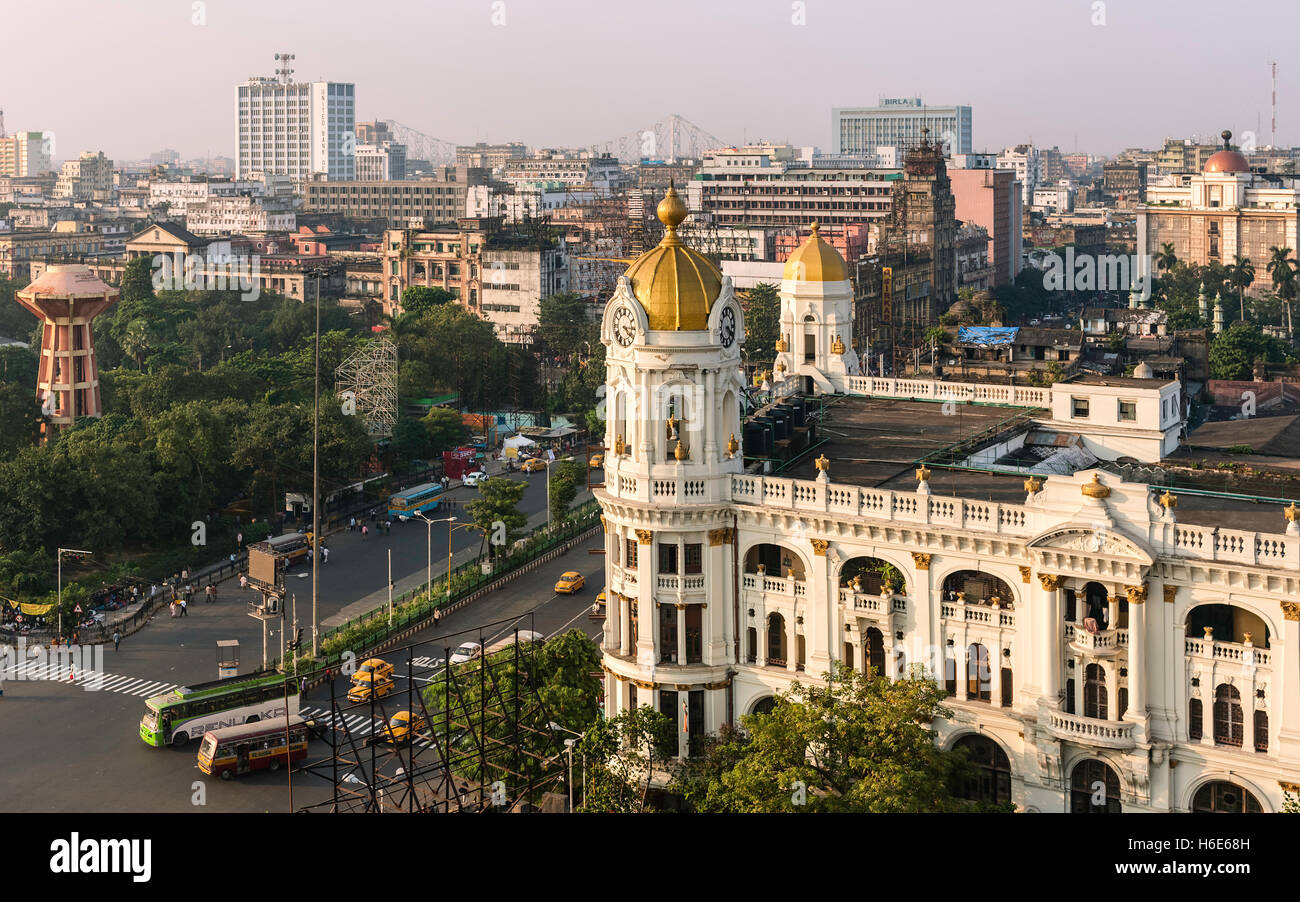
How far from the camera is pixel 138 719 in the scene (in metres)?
71.1

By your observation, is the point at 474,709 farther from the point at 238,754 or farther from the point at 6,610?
the point at 6,610

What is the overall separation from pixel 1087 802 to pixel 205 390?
89603 mm

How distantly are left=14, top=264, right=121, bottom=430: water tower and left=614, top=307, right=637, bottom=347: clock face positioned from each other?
75.7 m

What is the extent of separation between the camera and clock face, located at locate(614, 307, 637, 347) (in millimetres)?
54938

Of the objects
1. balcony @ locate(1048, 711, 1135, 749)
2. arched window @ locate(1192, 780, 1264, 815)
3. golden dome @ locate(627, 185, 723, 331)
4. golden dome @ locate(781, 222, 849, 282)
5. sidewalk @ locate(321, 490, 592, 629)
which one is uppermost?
golden dome @ locate(781, 222, 849, 282)

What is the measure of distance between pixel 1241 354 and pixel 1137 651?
316 ft

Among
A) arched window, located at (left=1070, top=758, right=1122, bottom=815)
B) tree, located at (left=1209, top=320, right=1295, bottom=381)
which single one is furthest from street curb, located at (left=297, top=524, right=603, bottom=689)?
tree, located at (left=1209, top=320, right=1295, bottom=381)

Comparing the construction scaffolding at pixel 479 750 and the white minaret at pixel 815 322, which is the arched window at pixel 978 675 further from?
the white minaret at pixel 815 322

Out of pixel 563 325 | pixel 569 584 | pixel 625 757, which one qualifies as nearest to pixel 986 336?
pixel 563 325

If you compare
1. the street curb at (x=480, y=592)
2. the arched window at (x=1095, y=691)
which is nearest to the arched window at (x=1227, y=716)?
the arched window at (x=1095, y=691)

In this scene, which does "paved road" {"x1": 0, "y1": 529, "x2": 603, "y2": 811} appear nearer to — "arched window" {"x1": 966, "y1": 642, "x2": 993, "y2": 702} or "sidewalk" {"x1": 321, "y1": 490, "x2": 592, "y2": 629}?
"sidewalk" {"x1": 321, "y1": 490, "x2": 592, "y2": 629}

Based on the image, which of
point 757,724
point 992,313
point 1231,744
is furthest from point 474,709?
point 992,313

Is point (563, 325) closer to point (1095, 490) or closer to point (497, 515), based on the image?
point (497, 515)

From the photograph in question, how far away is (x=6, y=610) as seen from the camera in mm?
85062
